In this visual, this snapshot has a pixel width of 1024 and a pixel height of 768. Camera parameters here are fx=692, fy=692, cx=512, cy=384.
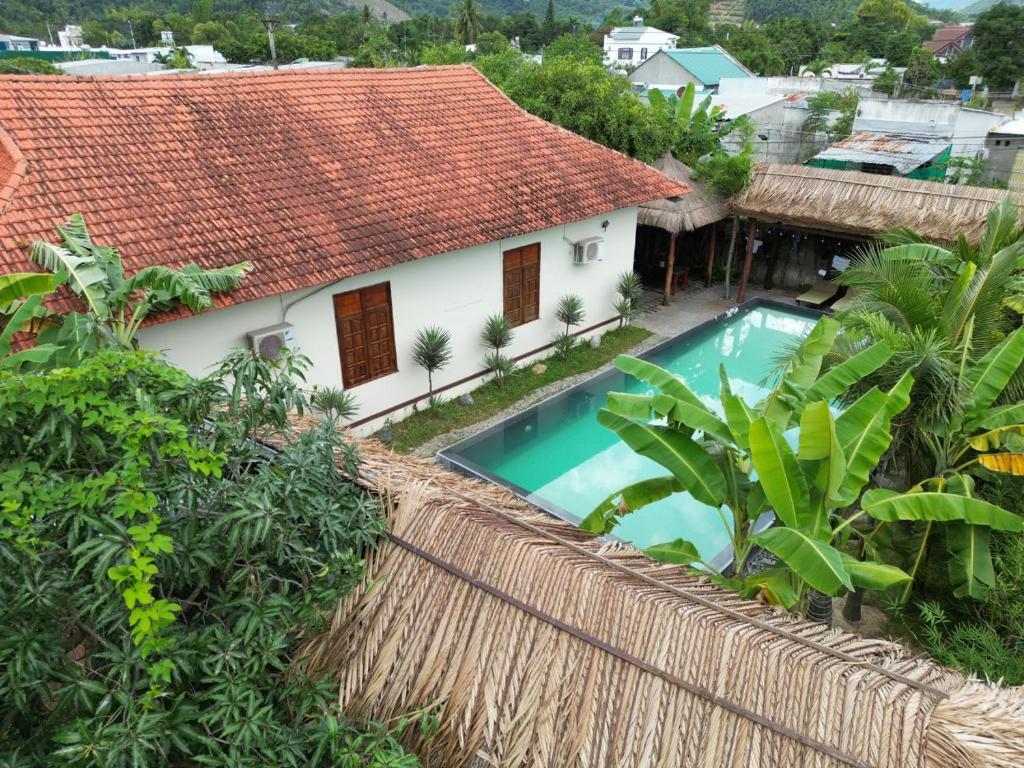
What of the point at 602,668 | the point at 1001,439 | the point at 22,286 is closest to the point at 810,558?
the point at 602,668

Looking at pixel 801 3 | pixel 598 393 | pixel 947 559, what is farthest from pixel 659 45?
pixel 947 559

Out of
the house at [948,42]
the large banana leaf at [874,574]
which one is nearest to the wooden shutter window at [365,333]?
the large banana leaf at [874,574]

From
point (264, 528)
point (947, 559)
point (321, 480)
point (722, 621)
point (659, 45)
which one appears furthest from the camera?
point (659, 45)

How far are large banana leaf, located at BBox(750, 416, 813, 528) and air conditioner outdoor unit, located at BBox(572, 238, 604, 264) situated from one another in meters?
8.05

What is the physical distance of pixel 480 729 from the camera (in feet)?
12.7

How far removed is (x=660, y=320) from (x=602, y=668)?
39.4 ft

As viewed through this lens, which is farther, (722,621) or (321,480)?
(321,480)

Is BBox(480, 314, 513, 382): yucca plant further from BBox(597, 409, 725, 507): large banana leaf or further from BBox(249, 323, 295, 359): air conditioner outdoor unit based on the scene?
BBox(597, 409, 725, 507): large banana leaf

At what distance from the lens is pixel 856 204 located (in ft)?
45.4

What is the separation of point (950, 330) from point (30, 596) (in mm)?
7554

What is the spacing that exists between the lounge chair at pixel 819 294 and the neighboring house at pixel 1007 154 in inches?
199

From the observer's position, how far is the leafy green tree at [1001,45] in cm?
4231

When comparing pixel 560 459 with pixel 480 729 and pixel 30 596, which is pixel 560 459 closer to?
pixel 480 729

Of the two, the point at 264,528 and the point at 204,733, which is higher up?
the point at 264,528
